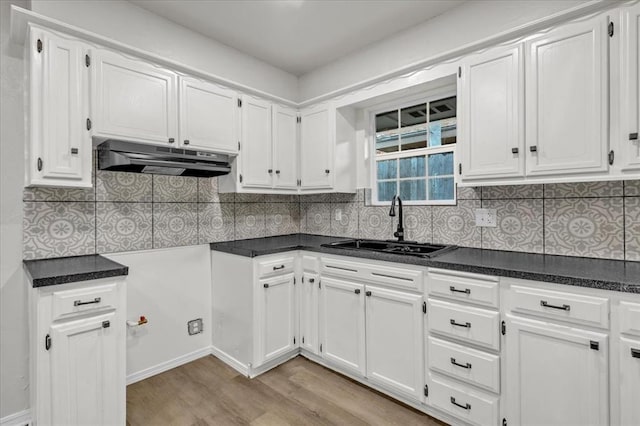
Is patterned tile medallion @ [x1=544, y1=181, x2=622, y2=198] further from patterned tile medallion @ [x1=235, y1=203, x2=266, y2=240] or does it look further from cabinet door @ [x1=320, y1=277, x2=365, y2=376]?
patterned tile medallion @ [x1=235, y1=203, x2=266, y2=240]

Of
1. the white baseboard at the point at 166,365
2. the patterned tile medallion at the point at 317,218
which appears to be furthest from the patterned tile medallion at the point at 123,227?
the patterned tile medallion at the point at 317,218

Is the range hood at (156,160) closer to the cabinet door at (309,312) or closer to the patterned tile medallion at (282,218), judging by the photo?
the patterned tile medallion at (282,218)

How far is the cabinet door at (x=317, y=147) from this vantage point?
2.90 meters

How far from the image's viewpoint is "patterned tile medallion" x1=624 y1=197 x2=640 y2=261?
68.6 inches

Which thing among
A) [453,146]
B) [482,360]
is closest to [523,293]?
[482,360]

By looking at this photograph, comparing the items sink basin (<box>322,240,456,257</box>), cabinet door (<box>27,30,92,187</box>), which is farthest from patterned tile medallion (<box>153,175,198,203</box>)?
sink basin (<box>322,240,456,257</box>)

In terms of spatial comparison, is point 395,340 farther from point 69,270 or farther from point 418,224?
point 69,270

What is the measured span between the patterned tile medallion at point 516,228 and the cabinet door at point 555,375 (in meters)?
0.71

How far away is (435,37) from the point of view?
2.44m

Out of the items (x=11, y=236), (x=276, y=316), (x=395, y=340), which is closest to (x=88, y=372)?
(x=11, y=236)

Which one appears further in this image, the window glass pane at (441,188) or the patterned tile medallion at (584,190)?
the window glass pane at (441,188)

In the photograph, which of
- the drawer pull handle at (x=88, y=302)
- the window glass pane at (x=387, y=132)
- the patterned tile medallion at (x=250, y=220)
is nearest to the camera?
the drawer pull handle at (x=88, y=302)

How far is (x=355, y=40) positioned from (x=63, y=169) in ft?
7.77

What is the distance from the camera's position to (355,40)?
277 centimetres
